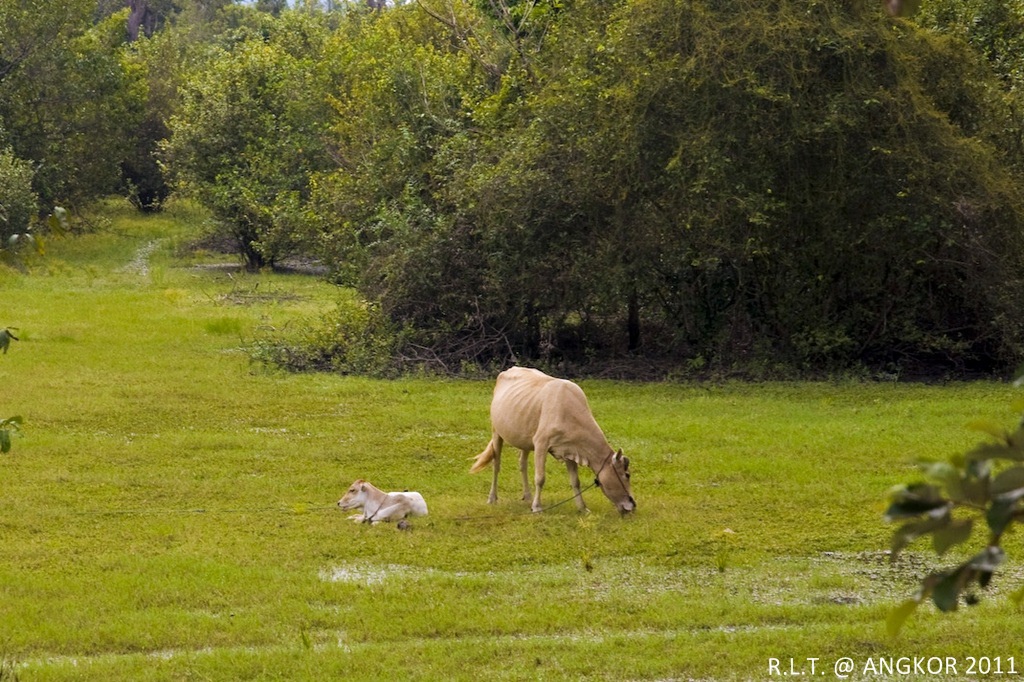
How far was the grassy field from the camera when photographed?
25.3 ft

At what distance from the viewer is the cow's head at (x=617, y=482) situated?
10.9 metres

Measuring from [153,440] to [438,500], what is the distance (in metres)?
4.35

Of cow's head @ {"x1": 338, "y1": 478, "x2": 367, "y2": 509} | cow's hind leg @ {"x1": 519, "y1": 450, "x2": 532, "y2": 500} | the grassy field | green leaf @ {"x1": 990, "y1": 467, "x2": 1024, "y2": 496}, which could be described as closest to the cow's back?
cow's hind leg @ {"x1": 519, "y1": 450, "x2": 532, "y2": 500}

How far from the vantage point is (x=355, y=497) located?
11.0 m

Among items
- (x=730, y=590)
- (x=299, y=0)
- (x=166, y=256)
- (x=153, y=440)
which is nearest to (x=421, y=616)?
(x=730, y=590)

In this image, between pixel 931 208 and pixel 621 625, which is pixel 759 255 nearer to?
pixel 931 208

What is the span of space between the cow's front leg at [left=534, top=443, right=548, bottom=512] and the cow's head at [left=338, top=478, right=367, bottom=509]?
1.39 meters

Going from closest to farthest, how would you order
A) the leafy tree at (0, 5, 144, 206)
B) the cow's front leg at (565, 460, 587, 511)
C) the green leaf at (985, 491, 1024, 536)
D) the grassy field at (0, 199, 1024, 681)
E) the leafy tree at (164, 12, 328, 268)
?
the green leaf at (985, 491, 1024, 536), the grassy field at (0, 199, 1024, 681), the cow's front leg at (565, 460, 587, 511), the leafy tree at (164, 12, 328, 268), the leafy tree at (0, 5, 144, 206)

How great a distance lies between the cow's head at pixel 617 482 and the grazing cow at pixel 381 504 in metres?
1.49

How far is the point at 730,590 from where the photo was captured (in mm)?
9055

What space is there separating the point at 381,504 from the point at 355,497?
22cm

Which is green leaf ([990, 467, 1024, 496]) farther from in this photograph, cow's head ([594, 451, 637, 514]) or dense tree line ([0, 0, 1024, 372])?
dense tree line ([0, 0, 1024, 372])

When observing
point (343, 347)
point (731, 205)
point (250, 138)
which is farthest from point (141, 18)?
point (731, 205)

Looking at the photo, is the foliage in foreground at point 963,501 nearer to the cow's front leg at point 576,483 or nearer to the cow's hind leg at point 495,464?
the cow's front leg at point 576,483
